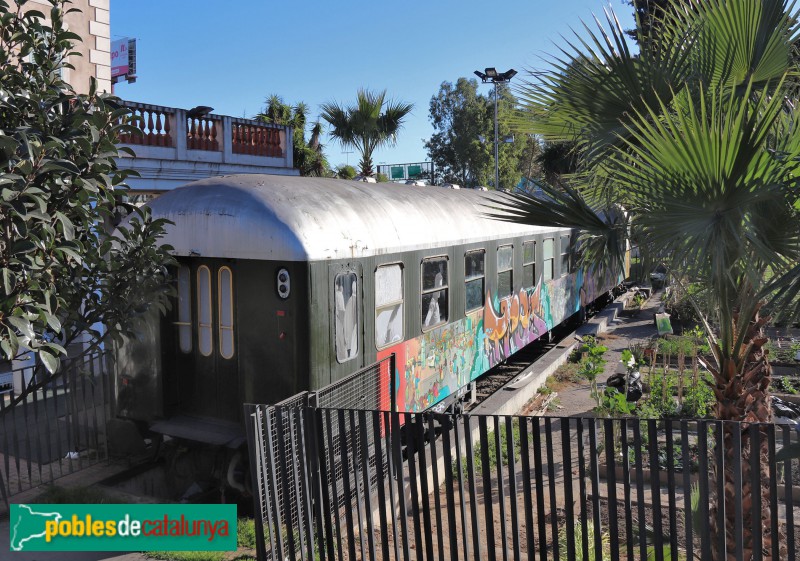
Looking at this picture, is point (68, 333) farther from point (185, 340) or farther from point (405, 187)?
point (405, 187)

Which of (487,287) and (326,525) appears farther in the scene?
(487,287)

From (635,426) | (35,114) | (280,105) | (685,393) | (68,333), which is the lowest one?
(685,393)

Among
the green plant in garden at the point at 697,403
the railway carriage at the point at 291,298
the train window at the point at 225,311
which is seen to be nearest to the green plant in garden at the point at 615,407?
the green plant in garden at the point at 697,403

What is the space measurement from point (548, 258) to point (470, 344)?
4.39 m

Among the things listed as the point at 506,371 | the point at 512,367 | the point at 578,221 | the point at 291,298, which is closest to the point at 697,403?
the point at 506,371

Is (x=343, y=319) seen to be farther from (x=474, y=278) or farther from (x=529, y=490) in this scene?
(x=474, y=278)

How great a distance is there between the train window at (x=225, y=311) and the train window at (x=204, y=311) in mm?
142

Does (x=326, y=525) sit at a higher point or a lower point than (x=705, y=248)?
lower

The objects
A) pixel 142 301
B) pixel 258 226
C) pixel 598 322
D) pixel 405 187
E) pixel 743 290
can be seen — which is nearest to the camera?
pixel 743 290

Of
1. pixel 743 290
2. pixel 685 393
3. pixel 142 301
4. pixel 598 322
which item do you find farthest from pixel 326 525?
pixel 598 322

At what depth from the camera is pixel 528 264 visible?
39.9ft

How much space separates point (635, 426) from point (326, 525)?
2269 mm

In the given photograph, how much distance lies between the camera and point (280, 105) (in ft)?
81.3

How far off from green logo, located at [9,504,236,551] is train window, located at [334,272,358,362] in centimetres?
180
